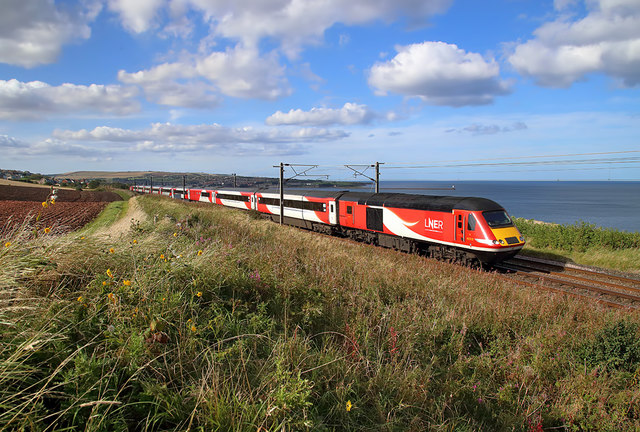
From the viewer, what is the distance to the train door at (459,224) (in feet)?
45.7

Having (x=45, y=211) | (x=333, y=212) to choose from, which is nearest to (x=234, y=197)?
(x=45, y=211)

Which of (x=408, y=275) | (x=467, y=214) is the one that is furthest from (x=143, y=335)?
(x=467, y=214)

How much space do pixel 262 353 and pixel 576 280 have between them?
44.9 feet

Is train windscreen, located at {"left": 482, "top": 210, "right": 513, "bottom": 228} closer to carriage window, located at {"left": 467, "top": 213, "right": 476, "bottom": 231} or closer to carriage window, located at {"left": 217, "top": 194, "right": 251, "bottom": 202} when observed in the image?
carriage window, located at {"left": 467, "top": 213, "right": 476, "bottom": 231}

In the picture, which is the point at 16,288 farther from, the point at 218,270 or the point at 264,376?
the point at 264,376

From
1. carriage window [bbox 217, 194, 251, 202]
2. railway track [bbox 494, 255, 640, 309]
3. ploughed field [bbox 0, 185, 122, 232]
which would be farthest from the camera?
carriage window [bbox 217, 194, 251, 202]

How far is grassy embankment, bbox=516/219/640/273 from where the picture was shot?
50.6 feet

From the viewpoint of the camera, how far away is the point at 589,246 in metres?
17.4

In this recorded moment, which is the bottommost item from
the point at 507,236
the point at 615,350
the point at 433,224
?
the point at 615,350

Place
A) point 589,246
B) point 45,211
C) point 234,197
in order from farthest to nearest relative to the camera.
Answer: point 234,197 → point 45,211 → point 589,246

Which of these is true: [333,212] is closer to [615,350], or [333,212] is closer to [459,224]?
[459,224]

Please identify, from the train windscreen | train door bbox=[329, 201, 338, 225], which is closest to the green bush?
the train windscreen

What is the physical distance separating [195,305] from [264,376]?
138cm

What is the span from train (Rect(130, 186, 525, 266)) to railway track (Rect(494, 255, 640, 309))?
125 cm
